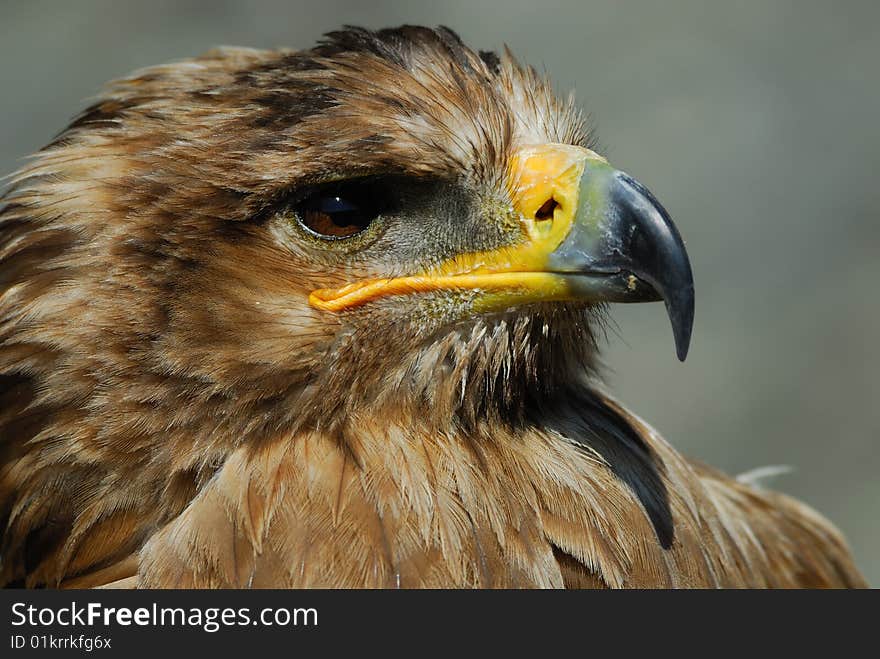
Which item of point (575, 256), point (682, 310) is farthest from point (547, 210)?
point (682, 310)

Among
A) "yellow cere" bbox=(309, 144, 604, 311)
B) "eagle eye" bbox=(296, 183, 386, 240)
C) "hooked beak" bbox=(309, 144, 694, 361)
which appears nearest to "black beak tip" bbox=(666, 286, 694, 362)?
"hooked beak" bbox=(309, 144, 694, 361)

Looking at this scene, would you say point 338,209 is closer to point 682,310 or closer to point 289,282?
point 289,282

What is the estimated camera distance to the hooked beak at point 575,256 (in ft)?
7.28

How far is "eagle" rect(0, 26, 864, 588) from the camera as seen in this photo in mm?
2229

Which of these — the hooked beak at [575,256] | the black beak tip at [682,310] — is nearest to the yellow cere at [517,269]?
the hooked beak at [575,256]

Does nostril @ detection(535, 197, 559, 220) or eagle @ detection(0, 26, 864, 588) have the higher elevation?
nostril @ detection(535, 197, 559, 220)

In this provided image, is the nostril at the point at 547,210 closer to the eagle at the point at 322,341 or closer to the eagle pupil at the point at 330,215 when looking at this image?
the eagle at the point at 322,341

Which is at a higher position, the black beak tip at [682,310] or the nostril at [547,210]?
the nostril at [547,210]

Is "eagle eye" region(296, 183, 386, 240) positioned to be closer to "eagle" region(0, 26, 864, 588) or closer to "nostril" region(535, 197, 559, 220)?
"eagle" region(0, 26, 864, 588)

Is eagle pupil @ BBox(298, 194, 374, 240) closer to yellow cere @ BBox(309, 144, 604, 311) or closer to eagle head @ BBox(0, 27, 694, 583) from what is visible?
eagle head @ BBox(0, 27, 694, 583)

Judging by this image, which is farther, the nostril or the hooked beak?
the nostril

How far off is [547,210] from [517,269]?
5.6 inches

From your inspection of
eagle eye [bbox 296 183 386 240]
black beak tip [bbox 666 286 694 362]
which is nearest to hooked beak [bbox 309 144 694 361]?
black beak tip [bbox 666 286 694 362]

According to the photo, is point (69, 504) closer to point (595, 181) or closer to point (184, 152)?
point (184, 152)
